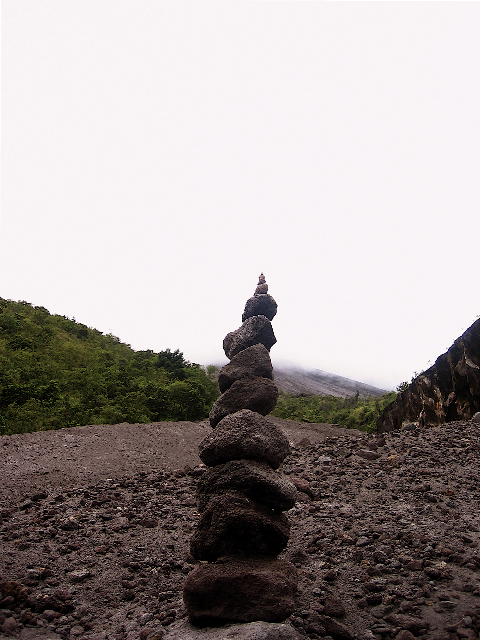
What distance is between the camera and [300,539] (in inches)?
329

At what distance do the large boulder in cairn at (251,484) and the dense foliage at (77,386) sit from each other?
15.1 meters

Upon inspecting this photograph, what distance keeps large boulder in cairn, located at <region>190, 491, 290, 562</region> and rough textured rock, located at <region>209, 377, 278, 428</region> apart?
1.53m

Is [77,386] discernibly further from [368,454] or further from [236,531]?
[236,531]

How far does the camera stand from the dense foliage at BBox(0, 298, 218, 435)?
1997 centimetres

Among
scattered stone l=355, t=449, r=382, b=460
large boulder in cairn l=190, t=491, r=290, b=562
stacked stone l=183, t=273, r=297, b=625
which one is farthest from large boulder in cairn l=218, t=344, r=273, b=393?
scattered stone l=355, t=449, r=382, b=460

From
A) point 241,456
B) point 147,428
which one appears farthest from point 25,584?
point 147,428

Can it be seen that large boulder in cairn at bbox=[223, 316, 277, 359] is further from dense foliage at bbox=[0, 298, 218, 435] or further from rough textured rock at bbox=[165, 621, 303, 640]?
dense foliage at bbox=[0, 298, 218, 435]

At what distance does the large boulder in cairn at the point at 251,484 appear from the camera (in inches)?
231

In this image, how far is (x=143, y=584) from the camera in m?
7.28

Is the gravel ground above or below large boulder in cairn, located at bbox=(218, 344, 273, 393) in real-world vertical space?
below

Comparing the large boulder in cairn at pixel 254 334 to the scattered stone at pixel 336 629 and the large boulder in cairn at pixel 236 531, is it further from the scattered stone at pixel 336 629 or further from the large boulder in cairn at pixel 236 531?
the scattered stone at pixel 336 629

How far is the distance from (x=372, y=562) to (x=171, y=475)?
27.0 feet

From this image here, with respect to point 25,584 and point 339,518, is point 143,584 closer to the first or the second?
point 25,584

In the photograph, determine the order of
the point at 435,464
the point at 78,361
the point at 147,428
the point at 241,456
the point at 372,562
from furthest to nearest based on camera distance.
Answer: the point at 78,361 < the point at 147,428 < the point at 435,464 < the point at 372,562 < the point at 241,456
